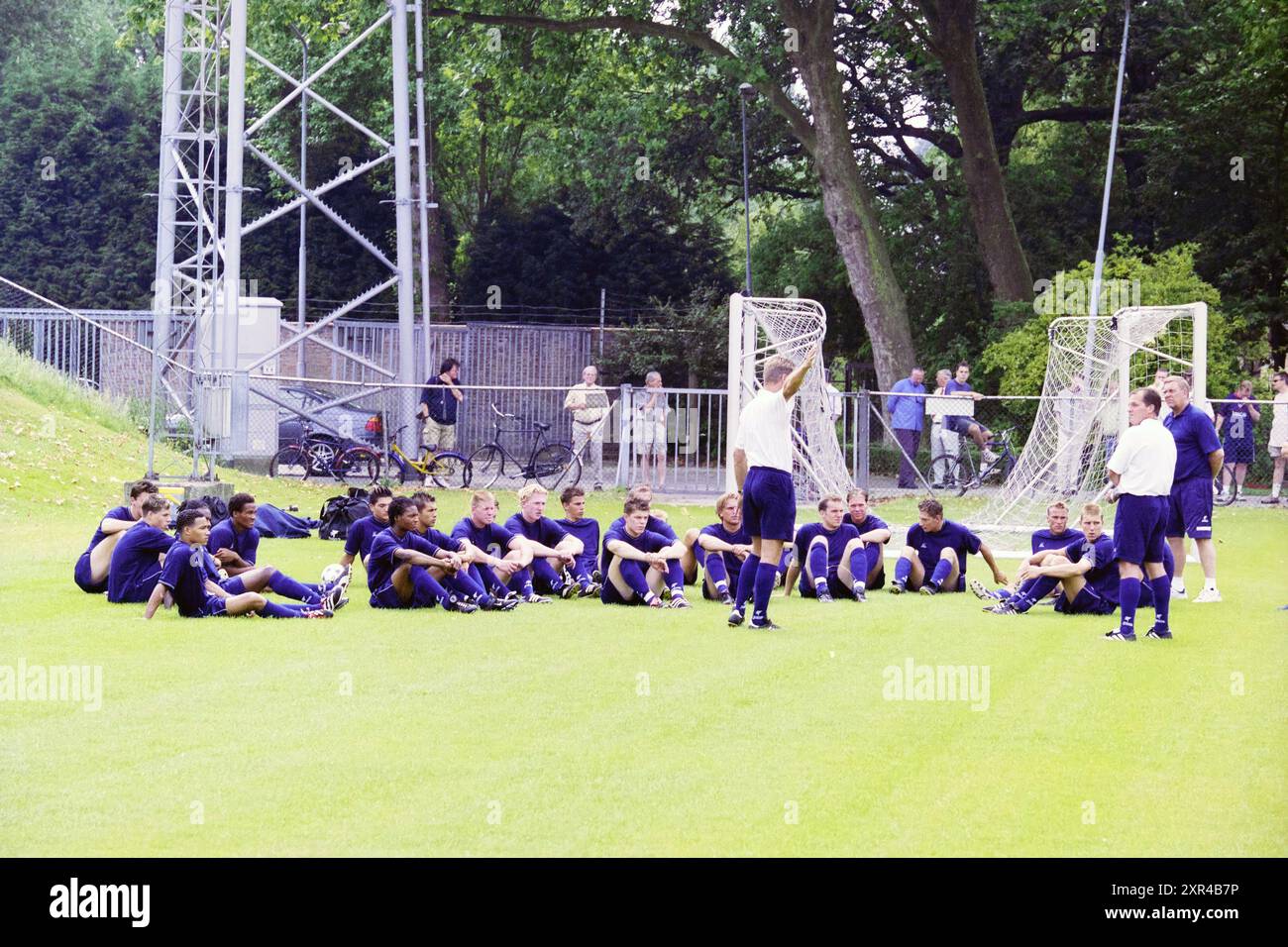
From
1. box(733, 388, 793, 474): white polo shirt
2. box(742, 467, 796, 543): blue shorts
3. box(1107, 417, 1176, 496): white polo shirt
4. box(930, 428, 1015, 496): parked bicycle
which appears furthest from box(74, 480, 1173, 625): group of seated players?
box(930, 428, 1015, 496): parked bicycle

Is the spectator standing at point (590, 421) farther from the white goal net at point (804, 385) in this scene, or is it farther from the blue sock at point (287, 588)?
the blue sock at point (287, 588)

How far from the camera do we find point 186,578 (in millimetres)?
12836

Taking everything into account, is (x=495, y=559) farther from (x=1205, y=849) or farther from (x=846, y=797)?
(x=1205, y=849)

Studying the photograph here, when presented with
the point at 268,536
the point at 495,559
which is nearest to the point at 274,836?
the point at 495,559

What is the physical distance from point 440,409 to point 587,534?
467 inches

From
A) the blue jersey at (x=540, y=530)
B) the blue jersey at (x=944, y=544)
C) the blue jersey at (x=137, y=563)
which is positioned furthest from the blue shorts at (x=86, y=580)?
the blue jersey at (x=944, y=544)

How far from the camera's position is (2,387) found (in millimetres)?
26469

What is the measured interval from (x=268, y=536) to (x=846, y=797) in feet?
44.2

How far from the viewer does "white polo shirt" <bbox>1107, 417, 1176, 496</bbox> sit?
12.7 meters

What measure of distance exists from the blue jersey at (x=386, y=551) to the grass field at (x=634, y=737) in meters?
0.52

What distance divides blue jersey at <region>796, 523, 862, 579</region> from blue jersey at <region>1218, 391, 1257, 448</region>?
13747 millimetres

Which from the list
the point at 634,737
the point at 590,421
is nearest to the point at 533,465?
the point at 590,421

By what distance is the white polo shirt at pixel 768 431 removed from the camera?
12.5 meters

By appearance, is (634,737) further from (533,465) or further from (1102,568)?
(533,465)
